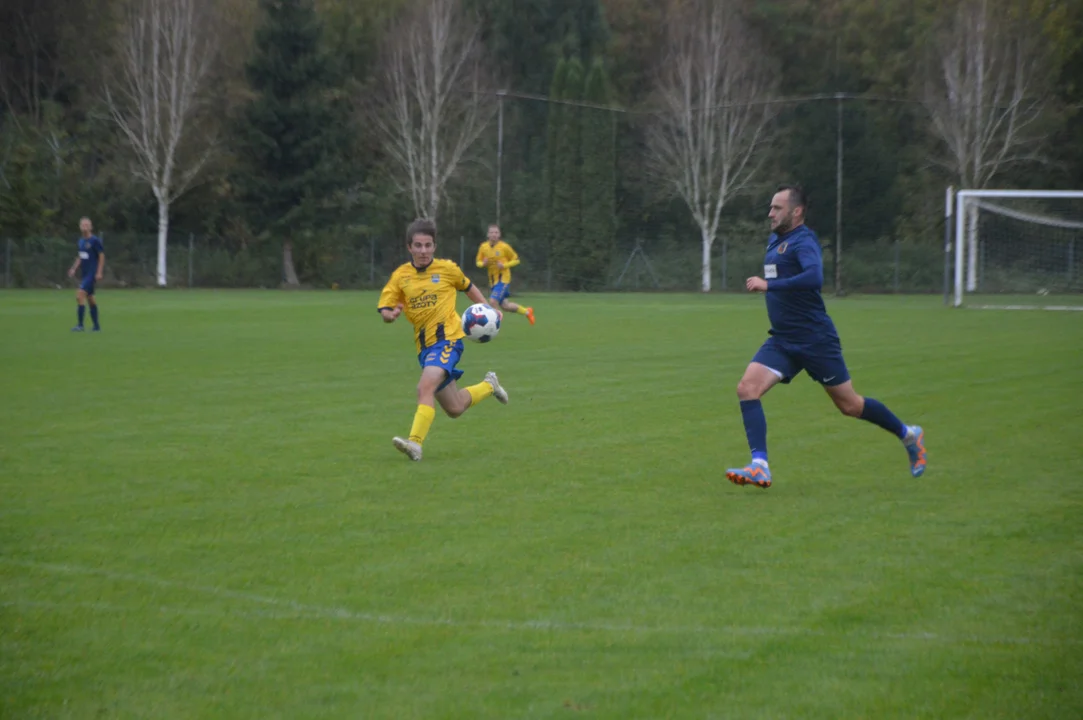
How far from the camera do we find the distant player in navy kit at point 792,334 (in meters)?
8.73

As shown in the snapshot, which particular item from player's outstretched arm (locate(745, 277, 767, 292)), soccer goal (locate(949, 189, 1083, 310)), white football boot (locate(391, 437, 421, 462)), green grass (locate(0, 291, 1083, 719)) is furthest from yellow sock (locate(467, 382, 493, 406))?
soccer goal (locate(949, 189, 1083, 310))

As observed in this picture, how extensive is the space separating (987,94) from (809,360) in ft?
166

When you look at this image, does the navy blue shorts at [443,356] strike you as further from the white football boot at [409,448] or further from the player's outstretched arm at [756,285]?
the player's outstretched arm at [756,285]

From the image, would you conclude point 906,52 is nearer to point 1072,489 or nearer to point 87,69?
point 87,69

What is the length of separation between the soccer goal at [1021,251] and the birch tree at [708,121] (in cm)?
1697

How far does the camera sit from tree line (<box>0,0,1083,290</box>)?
2061 inches

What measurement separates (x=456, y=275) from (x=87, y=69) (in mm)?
52679

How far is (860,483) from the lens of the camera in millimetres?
8938

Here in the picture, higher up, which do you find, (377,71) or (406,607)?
(377,71)

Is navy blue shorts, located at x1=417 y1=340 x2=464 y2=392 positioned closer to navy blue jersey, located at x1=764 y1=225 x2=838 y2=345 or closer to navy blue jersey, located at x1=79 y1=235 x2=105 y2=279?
navy blue jersey, located at x1=764 y1=225 x2=838 y2=345

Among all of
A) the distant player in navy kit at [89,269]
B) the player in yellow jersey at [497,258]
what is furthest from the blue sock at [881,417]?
the player in yellow jersey at [497,258]

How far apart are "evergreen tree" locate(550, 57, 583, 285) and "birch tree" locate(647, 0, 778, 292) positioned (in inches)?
147

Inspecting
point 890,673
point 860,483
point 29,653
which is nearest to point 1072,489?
point 860,483

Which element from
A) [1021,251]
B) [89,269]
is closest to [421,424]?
[89,269]
